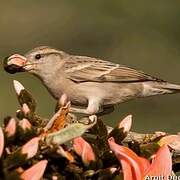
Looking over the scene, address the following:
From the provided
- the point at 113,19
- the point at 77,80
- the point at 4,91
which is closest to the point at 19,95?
the point at 77,80

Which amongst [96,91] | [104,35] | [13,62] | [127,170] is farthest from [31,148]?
[104,35]

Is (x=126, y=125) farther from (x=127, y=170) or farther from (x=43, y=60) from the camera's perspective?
(x=43, y=60)

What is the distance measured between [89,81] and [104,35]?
6723 mm

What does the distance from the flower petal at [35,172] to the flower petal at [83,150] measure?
181 millimetres

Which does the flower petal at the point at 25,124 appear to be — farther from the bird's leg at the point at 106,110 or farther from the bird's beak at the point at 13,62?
the bird's leg at the point at 106,110

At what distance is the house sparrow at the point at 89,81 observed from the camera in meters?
4.96

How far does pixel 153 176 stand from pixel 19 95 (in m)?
0.54

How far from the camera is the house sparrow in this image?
496cm

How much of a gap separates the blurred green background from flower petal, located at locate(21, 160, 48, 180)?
24.3 ft

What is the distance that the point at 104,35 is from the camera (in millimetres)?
12023

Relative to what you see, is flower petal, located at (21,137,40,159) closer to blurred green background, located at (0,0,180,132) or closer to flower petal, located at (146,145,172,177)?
flower petal, located at (146,145,172,177)

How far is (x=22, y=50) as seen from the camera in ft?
36.4

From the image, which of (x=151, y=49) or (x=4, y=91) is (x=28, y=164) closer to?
(x=4, y=91)

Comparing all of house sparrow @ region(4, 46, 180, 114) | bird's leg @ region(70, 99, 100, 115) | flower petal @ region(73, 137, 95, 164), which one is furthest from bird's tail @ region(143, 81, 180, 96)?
flower petal @ region(73, 137, 95, 164)
